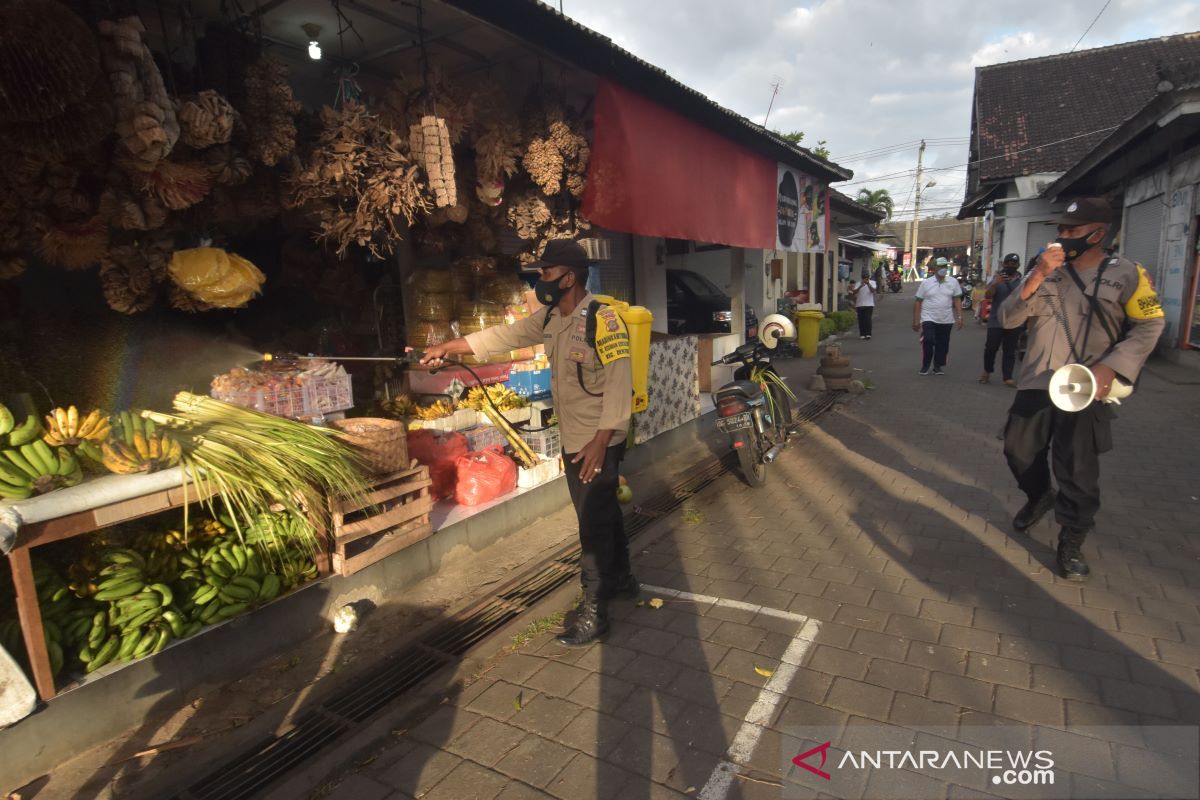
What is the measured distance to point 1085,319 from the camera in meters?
3.67

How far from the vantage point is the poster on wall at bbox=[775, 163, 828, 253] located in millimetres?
9070

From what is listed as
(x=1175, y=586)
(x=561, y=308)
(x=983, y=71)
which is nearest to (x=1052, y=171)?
(x=983, y=71)

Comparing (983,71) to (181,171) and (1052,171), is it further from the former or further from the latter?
(181,171)

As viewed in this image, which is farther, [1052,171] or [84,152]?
[1052,171]

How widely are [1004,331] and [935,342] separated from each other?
1.47 m

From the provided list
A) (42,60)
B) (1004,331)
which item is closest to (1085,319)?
(42,60)

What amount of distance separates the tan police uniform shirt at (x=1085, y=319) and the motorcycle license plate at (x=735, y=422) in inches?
84.5

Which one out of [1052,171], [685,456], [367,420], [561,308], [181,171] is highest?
[1052,171]

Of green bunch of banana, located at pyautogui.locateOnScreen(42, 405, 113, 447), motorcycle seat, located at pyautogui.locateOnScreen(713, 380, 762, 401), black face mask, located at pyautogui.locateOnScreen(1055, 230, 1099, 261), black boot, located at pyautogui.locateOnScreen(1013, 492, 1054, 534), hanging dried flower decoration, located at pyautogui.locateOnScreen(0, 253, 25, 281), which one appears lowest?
black boot, located at pyautogui.locateOnScreen(1013, 492, 1054, 534)

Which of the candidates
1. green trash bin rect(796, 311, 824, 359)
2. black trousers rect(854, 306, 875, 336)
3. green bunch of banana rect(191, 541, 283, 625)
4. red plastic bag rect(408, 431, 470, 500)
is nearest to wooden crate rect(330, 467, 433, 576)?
green bunch of banana rect(191, 541, 283, 625)

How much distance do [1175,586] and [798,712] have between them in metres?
2.60

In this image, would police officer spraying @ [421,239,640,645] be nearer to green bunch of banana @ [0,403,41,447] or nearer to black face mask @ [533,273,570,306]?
black face mask @ [533,273,570,306]

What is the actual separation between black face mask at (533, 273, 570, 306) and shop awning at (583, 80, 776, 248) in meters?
2.28

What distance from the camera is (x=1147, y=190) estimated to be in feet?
37.8
